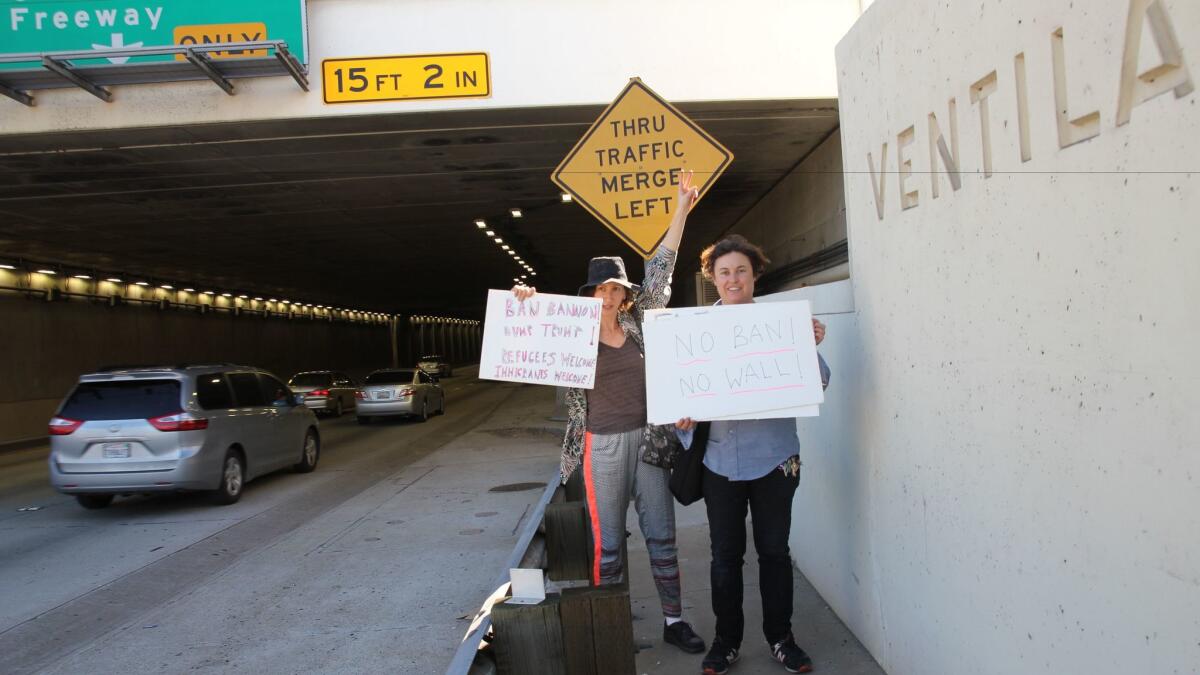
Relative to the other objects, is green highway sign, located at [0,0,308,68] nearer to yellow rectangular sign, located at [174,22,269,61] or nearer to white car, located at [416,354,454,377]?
yellow rectangular sign, located at [174,22,269,61]

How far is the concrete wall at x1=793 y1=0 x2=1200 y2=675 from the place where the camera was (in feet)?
6.26

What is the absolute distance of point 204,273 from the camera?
26.7m

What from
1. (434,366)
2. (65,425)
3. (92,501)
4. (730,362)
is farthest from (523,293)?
(434,366)

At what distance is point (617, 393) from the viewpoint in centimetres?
421

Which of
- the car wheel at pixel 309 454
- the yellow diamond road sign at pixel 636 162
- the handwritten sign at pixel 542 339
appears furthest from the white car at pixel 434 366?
the handwritten sign at pixel 542 339

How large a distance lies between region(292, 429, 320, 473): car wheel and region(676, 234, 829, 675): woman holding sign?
1004cm

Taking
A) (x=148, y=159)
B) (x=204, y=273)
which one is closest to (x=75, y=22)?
(x=148, y=159)

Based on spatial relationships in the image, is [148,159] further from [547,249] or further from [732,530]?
[547,249]

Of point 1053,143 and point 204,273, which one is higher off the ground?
point 204,273

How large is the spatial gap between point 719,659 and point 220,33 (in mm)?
9496

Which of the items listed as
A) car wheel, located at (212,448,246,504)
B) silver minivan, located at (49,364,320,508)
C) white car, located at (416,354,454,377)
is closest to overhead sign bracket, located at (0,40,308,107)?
silver minivan, located at (49,364,320,508)

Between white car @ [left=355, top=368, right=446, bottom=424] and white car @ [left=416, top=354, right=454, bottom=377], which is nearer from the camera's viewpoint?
white car @ [left=355, top=368, right=446, bottom=424]

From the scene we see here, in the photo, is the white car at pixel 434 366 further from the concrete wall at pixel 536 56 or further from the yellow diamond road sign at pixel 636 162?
the yellow diamond road sign at pixel 636 162

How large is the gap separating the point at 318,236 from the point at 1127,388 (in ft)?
67.8
